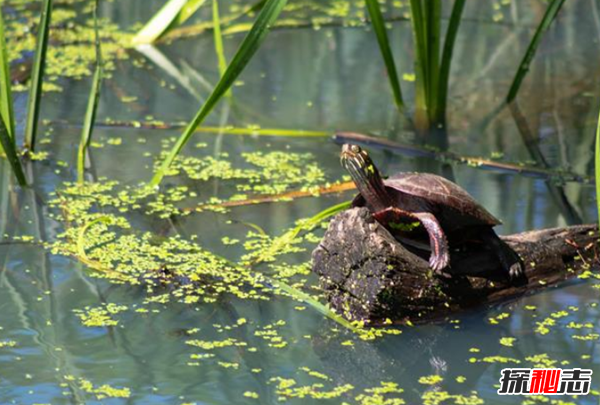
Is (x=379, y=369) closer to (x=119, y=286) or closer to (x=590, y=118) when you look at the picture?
(x=119, y=286)

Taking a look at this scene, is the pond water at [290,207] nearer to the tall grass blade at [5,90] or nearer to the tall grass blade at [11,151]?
the tall grass blade at [11,151]

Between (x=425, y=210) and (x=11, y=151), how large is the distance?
1.40 meters

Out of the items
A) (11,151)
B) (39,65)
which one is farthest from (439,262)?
(39,65)

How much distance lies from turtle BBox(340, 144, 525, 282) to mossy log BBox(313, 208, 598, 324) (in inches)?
1.7

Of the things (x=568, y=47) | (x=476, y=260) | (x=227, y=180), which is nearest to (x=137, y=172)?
(x=227, y=180)

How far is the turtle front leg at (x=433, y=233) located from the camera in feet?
9.17

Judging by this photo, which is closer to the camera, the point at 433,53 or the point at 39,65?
the point at 39,65

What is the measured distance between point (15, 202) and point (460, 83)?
2386 mm

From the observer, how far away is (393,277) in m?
2.73

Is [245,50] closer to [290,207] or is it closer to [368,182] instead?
[368,182]

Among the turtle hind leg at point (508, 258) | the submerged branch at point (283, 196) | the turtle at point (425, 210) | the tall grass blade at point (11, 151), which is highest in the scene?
the tall grass blade at point (11, 151)

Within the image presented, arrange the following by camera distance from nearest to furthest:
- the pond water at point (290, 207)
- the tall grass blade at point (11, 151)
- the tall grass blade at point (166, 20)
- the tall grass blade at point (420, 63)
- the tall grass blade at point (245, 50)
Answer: the pond water at point (290, 207) → the tall grass blade at point (245, 50) → the tall grass blade at point (11, 151) → the tall grass blade at point (420, 63) → the tall grass blade at point (166, 20)

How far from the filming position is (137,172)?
396 cm

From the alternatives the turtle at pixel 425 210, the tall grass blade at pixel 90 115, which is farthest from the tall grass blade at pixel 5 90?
the turtle at pixel 425 210
